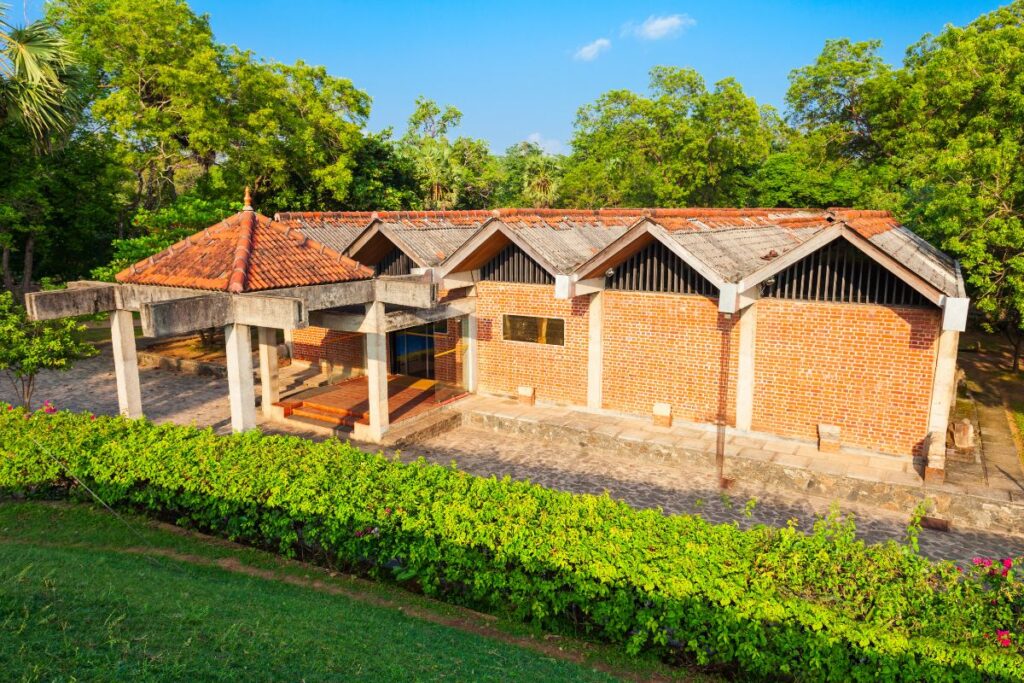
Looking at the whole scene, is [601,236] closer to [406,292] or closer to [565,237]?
[565,237]

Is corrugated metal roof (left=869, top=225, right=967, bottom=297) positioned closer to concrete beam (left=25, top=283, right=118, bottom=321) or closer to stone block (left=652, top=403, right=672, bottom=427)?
stone block (left=652, top=403, right=672, bottom=427)

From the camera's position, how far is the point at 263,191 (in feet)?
98.9

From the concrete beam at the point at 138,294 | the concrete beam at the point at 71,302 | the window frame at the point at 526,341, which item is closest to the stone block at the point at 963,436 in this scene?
the window frame at the point at 526,341

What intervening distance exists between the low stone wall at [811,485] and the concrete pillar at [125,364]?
792 centimetres

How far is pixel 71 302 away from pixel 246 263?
340cm

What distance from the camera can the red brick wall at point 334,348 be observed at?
19.5 meters

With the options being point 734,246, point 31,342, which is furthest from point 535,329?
point 31,342

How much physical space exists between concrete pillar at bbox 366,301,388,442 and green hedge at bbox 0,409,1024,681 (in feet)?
14.3

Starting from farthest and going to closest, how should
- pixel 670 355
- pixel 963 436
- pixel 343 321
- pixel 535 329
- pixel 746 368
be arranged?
pixel 535 329
pixel 670 355
pixel 343 321
pixel 746 368
pixel 963 436

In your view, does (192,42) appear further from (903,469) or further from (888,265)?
(903,469)

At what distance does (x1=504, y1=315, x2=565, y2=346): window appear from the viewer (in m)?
16.4

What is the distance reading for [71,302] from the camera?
12477 millimetres

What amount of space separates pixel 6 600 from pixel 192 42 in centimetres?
2708

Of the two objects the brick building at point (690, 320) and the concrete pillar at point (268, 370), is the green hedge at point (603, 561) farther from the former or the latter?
the concrete pillar at point (268, 370)
